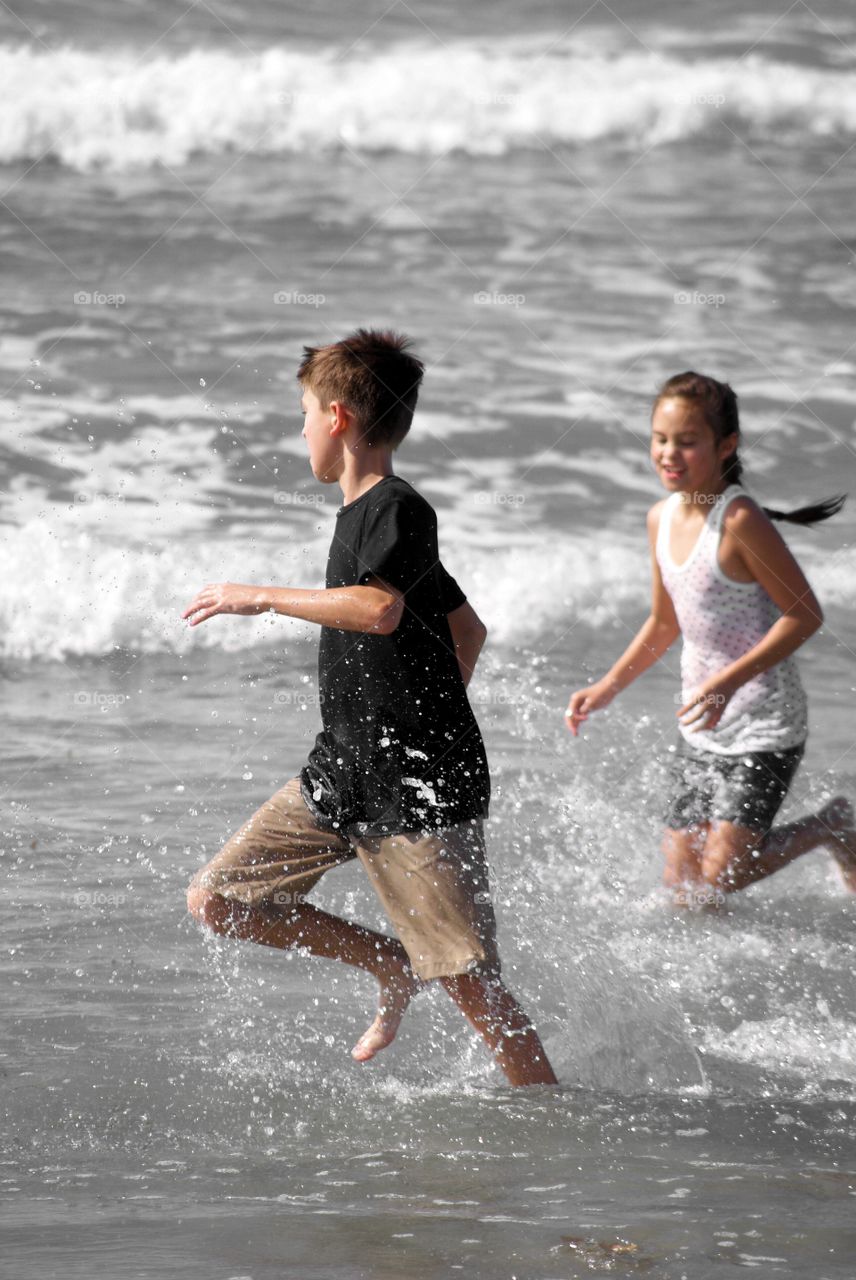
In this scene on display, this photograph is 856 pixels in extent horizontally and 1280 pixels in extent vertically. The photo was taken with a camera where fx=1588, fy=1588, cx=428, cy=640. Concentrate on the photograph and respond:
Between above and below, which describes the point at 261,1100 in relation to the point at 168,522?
below

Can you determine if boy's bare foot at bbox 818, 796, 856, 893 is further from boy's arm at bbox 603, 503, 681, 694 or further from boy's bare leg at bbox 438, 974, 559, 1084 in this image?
boy's bare leg at bbox 438, 974, 559, 1084

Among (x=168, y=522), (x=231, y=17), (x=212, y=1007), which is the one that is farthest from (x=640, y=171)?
(x=212, y=1007)

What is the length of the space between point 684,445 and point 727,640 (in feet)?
1.81

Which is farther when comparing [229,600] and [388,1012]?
[388,1012]

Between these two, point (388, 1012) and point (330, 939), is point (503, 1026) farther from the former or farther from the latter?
point (330, 939)

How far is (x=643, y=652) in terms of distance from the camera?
4.46 m

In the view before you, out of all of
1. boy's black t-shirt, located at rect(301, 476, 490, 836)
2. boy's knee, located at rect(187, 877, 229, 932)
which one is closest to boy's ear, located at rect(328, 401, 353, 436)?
boy's black t-shirt, located at rect(301, 476, 490, 836)

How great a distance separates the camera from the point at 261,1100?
3303mm

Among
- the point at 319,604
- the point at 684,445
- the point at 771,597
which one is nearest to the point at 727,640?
the point at 771,597

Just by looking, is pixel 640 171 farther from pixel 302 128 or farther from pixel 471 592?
pixel 471 592

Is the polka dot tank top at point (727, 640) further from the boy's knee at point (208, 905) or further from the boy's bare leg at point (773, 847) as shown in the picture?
the boy's knee at point (208, 905)

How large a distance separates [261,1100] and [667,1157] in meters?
0.85

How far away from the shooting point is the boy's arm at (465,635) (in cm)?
335

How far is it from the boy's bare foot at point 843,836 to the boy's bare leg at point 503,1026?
165 centimetres
